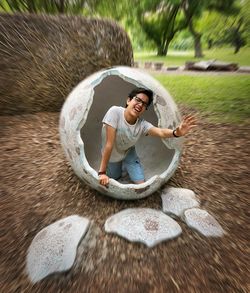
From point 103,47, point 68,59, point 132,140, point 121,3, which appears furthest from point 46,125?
point 121,3

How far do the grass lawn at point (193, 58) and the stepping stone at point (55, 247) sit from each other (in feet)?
16.4

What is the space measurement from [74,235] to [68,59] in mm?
3322

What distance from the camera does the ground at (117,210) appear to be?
6.75ft

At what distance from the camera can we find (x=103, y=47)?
205 inches

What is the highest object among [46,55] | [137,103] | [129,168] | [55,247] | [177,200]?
[46,55]

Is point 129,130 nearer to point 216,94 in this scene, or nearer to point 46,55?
point 46,55

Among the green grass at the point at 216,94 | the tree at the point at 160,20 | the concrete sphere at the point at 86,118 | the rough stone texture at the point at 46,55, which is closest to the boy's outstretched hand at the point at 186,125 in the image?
the concrete sphere at the point at 86,118

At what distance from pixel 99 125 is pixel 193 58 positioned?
A: 5.96 meters

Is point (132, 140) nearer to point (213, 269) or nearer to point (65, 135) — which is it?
point (65, 135)

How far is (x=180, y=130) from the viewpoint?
8.22 feet

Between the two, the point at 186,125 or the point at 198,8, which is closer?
the point at 186,125

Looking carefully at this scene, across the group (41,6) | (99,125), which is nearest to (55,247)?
(99,125)

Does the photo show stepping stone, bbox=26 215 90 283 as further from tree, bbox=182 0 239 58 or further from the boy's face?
tree, bbox=182 0 239 58

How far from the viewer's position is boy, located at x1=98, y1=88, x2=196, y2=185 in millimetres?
2619
